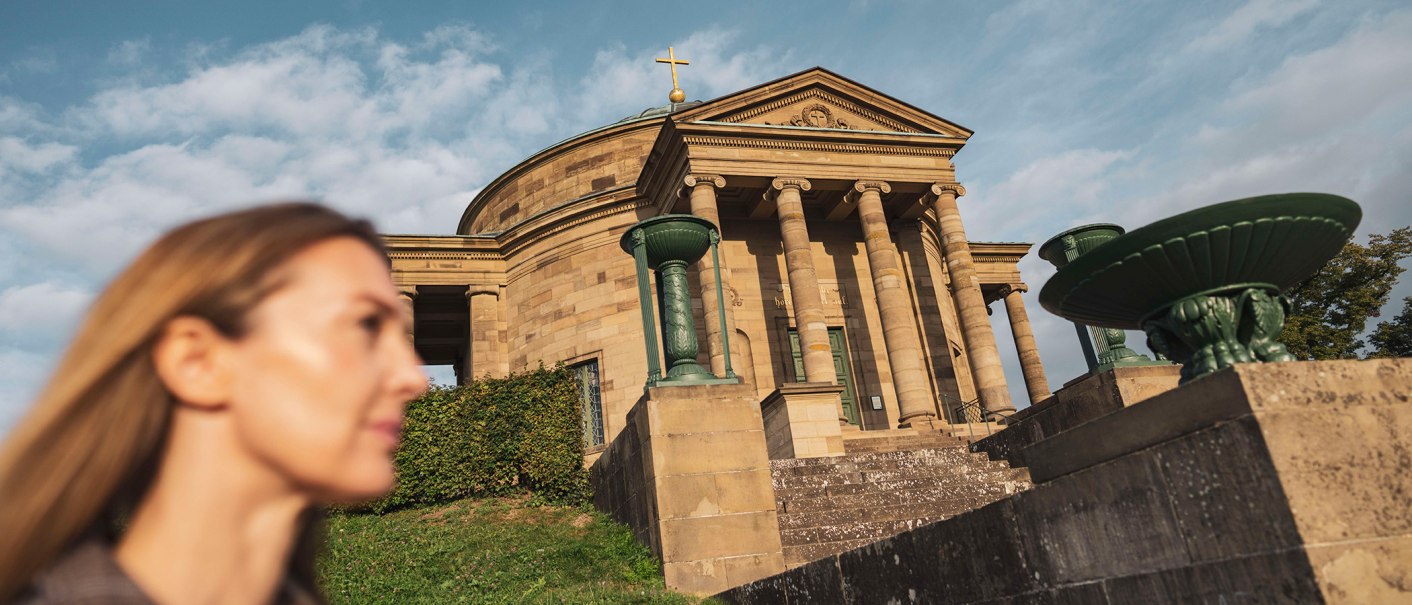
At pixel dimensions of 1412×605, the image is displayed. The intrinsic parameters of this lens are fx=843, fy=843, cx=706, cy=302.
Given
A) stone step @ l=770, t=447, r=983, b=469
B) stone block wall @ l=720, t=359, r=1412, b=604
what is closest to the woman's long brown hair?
Result: stone block wall @ l=720, t=359, r=1412, b=604

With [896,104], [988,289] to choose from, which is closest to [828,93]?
[896,104]

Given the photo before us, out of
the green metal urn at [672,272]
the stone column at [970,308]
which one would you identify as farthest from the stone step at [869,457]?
the stone column at [970,308]

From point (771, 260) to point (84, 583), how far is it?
24.7 meters

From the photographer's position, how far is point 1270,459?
3436 millimetres

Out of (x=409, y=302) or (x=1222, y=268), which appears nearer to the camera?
(x=1222, y=268)

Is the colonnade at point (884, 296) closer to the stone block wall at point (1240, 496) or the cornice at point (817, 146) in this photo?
the cornice at point (817, 146)

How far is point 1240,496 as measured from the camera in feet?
11.7

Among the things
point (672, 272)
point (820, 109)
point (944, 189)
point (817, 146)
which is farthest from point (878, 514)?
point (820, 109)

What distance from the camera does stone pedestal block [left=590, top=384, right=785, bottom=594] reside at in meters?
9.83

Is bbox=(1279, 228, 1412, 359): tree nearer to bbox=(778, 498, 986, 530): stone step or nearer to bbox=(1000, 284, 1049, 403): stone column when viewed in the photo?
bbox=(1000, 284, 1049, 403): stone column

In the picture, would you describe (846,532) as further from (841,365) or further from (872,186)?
(872,186)

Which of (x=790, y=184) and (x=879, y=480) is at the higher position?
(x=790, y=184)

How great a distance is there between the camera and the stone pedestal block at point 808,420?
14500mm

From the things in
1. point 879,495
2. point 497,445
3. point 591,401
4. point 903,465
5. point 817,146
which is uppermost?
point 817,146
